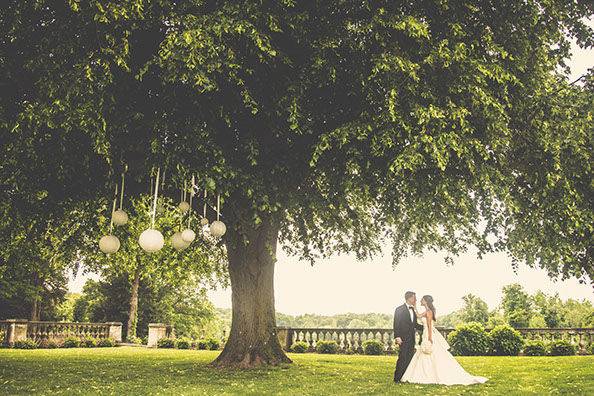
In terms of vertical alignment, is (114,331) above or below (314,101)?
below

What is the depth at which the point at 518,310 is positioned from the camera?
5794 cm

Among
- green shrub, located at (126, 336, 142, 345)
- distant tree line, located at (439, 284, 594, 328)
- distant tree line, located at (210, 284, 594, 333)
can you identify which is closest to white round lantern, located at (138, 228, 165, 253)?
green shrub, located at (126, 336, 142, 345)

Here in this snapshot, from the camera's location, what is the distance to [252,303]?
15375 mm

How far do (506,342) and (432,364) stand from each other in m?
11.3

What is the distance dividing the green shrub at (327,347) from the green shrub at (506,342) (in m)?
7.07

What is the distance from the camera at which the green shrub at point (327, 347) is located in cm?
2558

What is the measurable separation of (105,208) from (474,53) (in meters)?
11.9

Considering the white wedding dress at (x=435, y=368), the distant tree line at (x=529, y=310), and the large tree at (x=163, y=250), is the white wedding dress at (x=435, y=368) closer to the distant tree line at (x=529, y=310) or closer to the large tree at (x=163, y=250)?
the large tree at (x=163, y=250)

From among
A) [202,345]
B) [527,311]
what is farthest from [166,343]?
[527,311]

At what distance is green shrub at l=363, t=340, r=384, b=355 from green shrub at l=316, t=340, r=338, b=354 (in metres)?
1.43

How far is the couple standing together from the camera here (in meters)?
12.6

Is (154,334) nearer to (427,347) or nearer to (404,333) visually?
(404,333)

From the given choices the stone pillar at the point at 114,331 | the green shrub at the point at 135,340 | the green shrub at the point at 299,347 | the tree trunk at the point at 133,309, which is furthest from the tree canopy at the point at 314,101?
the tree trunk at the point at 133,309

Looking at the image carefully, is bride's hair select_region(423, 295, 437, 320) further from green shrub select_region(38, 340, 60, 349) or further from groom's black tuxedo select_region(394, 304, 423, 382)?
green shrub select_region(38, 340, 60, 349)
